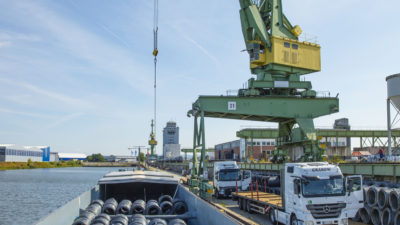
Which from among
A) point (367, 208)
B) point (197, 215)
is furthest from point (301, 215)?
point (197, 215)

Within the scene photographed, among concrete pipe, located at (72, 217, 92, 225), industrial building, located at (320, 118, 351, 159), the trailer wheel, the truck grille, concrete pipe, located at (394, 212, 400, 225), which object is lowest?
the trailer wheel

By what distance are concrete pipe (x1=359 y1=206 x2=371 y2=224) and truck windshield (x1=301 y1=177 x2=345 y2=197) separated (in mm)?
2552

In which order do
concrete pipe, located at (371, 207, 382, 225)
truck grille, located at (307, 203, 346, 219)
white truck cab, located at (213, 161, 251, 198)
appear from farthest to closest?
white truck cab, located at (213, 161, 251, 198) < concrete pipe, located at (371, 207, 382, 225) < truck grille, located at (307, 203, 346, 219)

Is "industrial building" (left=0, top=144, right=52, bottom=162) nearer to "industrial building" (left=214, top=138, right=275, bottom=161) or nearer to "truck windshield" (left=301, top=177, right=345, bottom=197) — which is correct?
"industrial building" (left=214, top=138, right=275, bottom=161)

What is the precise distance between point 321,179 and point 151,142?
11815 cm

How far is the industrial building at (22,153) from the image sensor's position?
13827 cm

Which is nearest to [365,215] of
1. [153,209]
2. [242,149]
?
[153,209]

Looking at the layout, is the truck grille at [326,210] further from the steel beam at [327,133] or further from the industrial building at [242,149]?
the industrial building at [242,149]

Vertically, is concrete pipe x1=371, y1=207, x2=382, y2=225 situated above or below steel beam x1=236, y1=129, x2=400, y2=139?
below

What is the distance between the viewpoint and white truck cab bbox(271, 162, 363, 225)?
44.4 feet

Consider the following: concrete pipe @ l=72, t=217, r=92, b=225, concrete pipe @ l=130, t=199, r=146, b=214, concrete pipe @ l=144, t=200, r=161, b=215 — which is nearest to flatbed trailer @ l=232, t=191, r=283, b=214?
concrete pipe @ l=144, t=200, r=161, b=215

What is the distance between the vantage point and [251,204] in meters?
19.2

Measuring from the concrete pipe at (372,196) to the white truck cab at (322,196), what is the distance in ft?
3.44

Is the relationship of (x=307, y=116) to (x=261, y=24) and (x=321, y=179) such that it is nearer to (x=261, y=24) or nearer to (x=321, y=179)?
(x=261, y=24)
